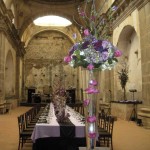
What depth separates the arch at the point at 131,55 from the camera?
40.1 ft

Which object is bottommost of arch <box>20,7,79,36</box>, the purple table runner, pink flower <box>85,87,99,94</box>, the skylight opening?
the purple table runner

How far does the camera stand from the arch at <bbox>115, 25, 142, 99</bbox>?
1223 cm

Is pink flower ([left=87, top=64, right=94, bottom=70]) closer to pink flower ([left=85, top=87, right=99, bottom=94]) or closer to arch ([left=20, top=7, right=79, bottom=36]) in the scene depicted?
pink flower ([left=85, top=87, right=99, bottom=94])

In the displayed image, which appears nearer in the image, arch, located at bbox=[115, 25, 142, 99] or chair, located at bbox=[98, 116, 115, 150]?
chair, located at bbox=[98, 116, 115, 150]

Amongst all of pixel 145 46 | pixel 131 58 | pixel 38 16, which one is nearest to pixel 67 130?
pixel 145 46

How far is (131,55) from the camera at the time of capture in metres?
13.2

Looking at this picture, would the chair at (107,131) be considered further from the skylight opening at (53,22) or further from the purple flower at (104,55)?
the skylight opening at (53,22)

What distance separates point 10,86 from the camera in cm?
1964

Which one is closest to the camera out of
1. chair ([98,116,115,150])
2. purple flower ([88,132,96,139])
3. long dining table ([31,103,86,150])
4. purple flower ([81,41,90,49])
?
purple flower ([88,132,96,139])

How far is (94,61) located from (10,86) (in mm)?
17897

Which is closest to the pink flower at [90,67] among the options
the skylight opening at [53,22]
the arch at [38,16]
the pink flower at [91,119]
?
the pink flower at [91,119]

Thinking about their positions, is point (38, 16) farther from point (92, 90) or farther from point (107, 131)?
point (92, 90)

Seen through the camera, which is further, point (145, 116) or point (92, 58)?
point (145, 116)

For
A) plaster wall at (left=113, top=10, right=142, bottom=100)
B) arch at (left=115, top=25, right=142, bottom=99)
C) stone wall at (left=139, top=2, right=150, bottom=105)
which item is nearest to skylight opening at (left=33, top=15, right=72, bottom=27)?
plaster wall at (left=113, top=10, right=142, bottom=100)
